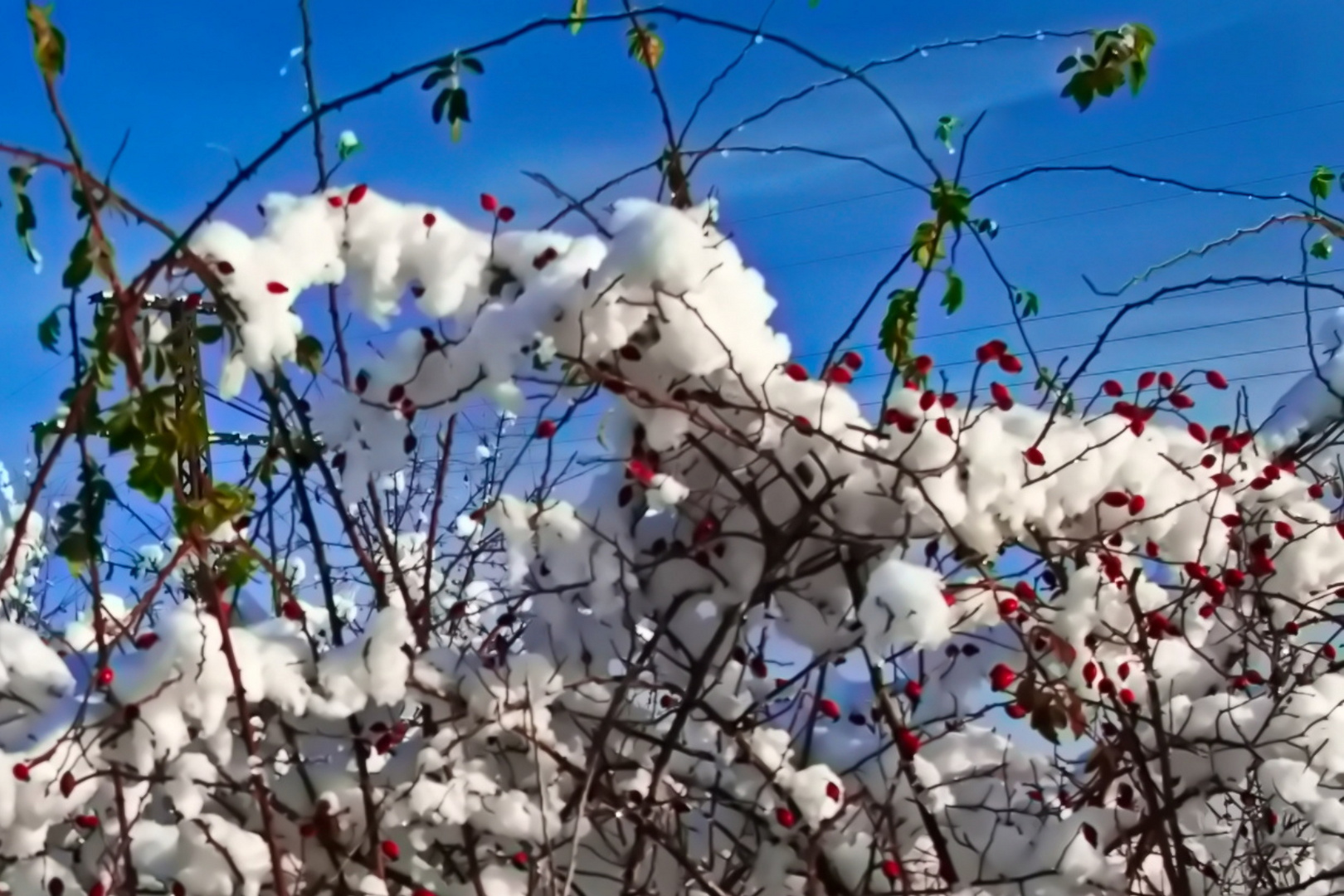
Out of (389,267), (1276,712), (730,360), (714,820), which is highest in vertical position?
(389,267)

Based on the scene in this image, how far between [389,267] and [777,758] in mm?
900

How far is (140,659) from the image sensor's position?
5.94 ft

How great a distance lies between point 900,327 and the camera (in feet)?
7.28

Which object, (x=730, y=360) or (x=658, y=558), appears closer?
(x=730, y=360)

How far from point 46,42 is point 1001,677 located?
1.53m

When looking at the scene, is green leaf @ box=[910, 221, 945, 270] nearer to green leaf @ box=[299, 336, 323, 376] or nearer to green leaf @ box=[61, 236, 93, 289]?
green leaf @ box=[299, 336, 323, 376]


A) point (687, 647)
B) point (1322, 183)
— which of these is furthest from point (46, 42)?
point (1322, 183)

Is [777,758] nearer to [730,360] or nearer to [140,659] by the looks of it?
[730,360]

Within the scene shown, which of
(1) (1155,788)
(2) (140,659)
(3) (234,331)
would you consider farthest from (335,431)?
(1) (1155,788)

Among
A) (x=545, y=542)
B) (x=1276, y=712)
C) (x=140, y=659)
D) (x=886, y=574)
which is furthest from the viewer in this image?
(x=1276, y=712)

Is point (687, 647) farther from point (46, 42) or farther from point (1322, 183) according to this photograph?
point (1322, 183)

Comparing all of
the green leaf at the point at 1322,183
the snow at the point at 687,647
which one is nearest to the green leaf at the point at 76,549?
the snow at the point at 687,647

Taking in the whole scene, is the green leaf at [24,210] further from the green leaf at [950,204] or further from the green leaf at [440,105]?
the green leaf at [950,204]

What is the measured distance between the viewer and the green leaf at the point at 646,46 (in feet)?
7.38
